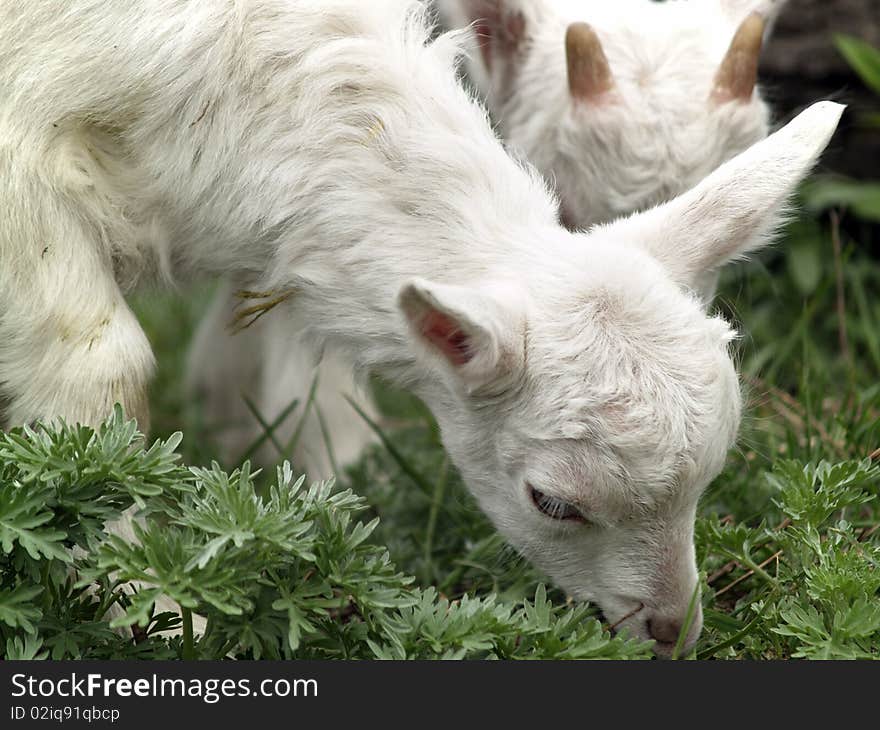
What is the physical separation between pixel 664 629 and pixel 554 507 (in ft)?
1.43

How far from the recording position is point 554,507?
324 centimetres

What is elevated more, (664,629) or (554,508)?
(554,508)

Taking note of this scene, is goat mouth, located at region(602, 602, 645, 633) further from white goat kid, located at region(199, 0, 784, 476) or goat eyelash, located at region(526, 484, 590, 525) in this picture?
white goat kid, located at region(199, 0, 784, 476)

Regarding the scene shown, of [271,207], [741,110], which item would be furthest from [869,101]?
[271,207]

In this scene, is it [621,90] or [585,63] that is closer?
[585,63]

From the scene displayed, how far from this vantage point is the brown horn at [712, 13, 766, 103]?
4.12 meters

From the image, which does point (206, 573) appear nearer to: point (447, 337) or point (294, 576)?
point (294, 576)

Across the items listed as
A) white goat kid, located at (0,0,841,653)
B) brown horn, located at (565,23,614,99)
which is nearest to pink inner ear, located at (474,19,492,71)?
brown horn, located at (565,23,614,99)

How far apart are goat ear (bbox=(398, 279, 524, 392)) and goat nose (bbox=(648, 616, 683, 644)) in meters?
0.74

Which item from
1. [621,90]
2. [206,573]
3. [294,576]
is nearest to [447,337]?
[294,576]

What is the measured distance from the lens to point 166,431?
5738 millimetres

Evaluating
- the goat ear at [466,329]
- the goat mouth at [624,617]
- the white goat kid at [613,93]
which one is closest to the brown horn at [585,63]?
the white goat kid at [613,93]

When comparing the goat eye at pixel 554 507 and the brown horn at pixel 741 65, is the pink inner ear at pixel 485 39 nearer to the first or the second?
the brown horn at pixel 741 65

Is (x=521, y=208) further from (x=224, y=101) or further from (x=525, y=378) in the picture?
(x=224, y=101)
